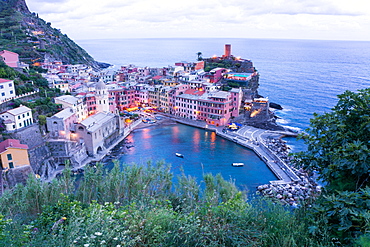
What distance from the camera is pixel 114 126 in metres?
34.2

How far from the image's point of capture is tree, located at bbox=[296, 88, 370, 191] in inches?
213

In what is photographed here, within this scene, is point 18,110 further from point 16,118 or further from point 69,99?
point 69,99

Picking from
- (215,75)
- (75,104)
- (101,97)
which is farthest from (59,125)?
(215,75)

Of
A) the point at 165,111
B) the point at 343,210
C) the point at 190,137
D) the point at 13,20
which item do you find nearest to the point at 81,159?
the point at 190,137

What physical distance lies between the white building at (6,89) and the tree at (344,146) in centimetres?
3090

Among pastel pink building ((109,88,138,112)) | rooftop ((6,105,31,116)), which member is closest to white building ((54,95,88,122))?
rooftop ((6,105,31,116))

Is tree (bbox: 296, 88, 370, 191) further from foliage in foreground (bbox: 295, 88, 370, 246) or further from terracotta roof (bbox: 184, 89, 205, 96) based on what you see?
terracotta roof (bbox: 184, 89, 205, 96)

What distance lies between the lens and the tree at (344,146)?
541 centimetres

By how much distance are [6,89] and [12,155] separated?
422 inches

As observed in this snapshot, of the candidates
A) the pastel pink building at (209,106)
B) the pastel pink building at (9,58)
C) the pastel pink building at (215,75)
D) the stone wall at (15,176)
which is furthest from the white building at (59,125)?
the pastel pink building at (215,75)

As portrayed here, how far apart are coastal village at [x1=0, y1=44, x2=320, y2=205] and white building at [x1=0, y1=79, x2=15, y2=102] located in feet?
0.30

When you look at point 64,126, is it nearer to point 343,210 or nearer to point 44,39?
point 343,210

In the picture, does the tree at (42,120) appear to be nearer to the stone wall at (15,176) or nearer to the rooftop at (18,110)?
the rooftop at (18,110)

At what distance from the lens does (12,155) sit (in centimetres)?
2077
